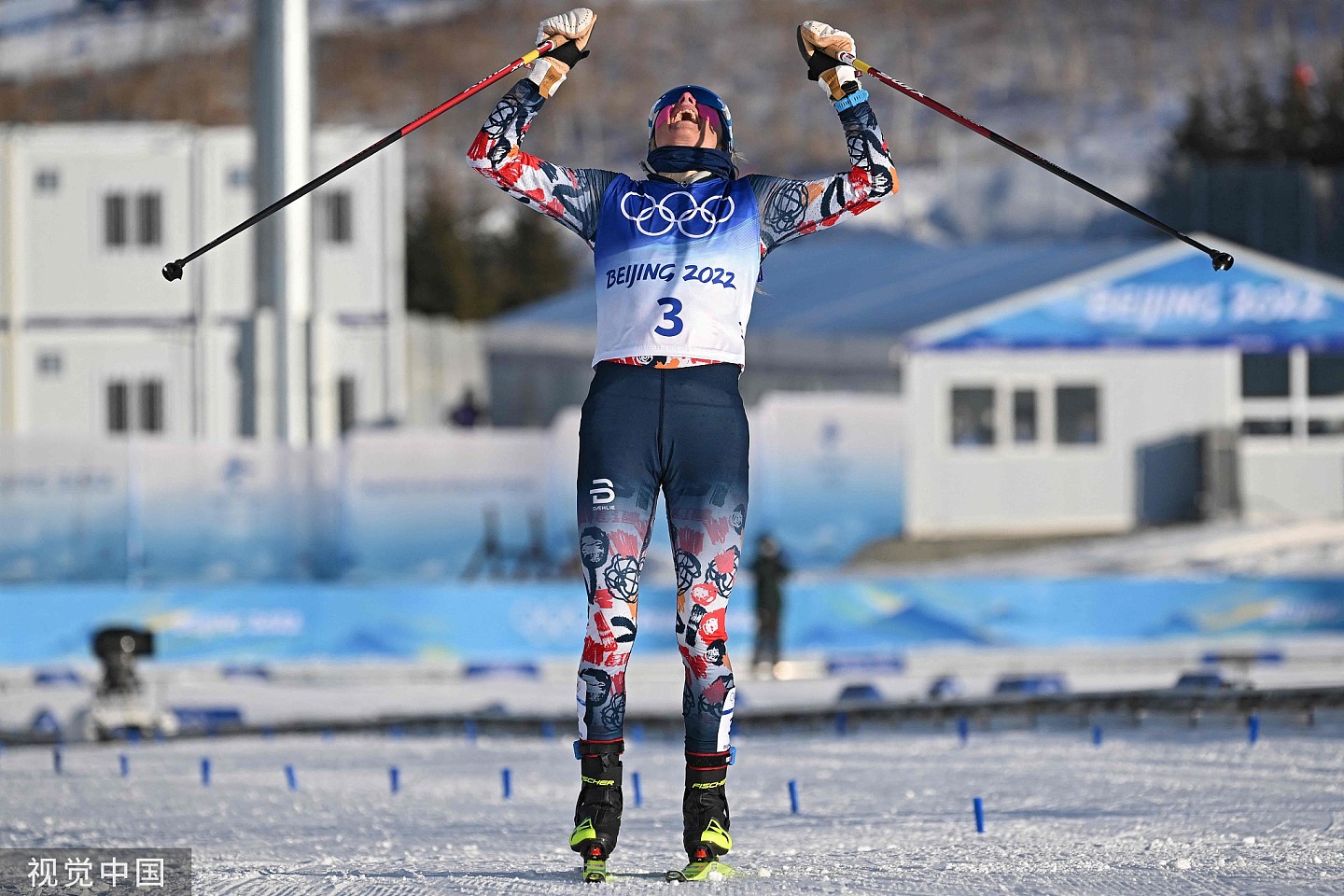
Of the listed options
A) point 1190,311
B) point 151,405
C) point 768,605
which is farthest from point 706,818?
point 151,405

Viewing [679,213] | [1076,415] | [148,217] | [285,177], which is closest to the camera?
[679,213]

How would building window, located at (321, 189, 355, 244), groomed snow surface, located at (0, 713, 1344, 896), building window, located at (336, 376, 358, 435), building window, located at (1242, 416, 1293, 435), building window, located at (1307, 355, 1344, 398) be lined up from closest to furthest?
groomed snow surface, located at (0, 713, 1344, 896) < building window, located at (1242, 416, 1293, 435) < building window, located at (1307, 355, 1344, 398) < building window, located at (336, 376, 358, 435) < building window, located at (321, 189, 355, 244)

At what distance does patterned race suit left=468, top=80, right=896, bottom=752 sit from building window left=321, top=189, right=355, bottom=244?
28.9 m

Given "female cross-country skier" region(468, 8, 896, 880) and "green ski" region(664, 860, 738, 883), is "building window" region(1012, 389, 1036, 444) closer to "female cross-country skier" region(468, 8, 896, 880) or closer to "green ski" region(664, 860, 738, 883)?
"female cross-country skier" region(468, 8, 896, 880)

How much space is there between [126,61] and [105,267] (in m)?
107

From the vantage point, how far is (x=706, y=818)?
4641 millimetres

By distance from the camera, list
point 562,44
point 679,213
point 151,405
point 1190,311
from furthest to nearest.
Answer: point 151,405 → point 1190,311 → point 562,44 → point 679,213

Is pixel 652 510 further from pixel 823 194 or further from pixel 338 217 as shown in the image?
pixel 338 217

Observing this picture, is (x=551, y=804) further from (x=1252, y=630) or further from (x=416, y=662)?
(x=1252, y=630)

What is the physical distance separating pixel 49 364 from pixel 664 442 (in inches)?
1154

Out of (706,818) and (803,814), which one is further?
(803,814)

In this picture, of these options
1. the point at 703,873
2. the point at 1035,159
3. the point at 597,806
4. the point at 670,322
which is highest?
the point at 1035,159

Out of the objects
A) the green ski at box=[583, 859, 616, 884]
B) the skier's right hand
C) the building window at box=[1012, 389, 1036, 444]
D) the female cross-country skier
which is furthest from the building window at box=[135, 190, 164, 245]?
the green ski at box=[583, 859, 616, 884]

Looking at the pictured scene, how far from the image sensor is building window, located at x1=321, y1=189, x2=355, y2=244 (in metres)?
33.3
